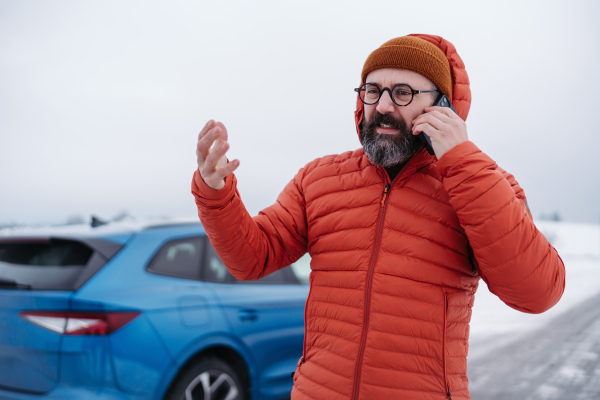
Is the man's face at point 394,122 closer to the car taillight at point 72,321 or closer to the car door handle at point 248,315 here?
the car taillight at point 72,321

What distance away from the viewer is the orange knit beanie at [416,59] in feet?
5.81

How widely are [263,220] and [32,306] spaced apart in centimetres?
168

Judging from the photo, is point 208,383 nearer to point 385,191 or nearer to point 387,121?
point 385,191

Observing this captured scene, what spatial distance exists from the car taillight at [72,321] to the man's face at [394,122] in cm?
184

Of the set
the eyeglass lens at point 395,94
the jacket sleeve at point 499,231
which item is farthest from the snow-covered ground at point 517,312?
the eyeglass lens at point 395,94

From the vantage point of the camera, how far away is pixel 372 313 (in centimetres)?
160

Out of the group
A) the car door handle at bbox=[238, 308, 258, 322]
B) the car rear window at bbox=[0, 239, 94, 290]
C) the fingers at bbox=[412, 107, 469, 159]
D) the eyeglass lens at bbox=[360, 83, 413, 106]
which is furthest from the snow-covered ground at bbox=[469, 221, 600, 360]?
the car rear window at bbox=[0, 239, 94, 290]

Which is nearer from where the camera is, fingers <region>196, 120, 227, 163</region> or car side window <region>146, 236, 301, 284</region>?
fingers <region>196, 120, 227, 163</region>

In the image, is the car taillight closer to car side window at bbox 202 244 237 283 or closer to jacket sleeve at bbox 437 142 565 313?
car side window at bbox 202 244 237 283

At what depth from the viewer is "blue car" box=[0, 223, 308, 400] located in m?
2.79

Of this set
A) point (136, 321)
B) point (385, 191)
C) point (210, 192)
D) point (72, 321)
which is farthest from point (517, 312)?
point (210, 192)

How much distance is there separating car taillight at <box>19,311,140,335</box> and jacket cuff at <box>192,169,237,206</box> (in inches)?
60.3

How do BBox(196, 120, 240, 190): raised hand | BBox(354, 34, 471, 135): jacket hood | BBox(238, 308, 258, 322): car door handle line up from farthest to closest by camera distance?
BBox(238, 308, 258, 322): car door handle
BBox(354, 34, 471, 135): jacket hood
BBox(196, 120, 240, 190): raised hand

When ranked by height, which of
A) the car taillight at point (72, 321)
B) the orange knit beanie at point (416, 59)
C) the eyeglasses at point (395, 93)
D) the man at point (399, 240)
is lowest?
the car taillight at point (72, 321)
